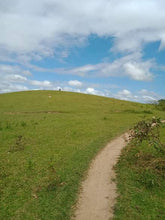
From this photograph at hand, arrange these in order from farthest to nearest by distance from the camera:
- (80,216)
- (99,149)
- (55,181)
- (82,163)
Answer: (99,149), (82,163), (55,181), (80,216)

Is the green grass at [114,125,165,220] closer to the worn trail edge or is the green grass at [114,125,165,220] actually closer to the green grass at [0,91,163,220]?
the worn trail edge

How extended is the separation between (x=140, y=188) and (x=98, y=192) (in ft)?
5.58

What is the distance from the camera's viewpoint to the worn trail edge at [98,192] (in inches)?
234

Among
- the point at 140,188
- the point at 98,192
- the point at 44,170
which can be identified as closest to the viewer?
the point at 98,192

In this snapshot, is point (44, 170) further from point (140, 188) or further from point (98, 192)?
point (140, 188)

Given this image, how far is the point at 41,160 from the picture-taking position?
1039 cm

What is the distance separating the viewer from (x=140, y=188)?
24.3ft

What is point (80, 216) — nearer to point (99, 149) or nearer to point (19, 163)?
point (19, 163)

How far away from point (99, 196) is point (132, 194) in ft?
3.98

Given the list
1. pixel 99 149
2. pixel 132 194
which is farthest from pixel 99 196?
pixel 99 149

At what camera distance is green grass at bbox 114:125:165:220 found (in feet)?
19.7

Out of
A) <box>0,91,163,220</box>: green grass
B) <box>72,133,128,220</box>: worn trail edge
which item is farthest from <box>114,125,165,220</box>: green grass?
<box>0,91,163,220</box>: green grass

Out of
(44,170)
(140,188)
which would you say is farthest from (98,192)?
(44,170)

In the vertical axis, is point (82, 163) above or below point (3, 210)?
above
